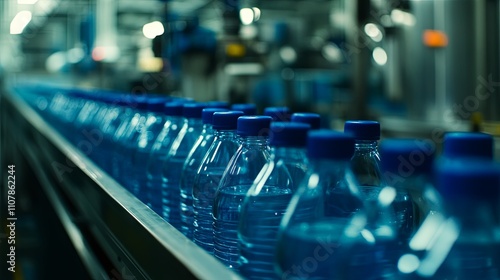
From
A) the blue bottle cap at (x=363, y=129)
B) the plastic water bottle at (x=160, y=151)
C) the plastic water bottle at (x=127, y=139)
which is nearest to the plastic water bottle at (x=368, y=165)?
the blue bottle cap at (x=363, y=129)

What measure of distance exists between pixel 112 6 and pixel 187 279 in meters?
9.20

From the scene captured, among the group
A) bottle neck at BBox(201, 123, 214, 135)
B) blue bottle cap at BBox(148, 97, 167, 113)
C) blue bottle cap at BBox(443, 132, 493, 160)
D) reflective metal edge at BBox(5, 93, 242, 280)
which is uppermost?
blue bottle cap at BBox(148, 97, 167, 113)

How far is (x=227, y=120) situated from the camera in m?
1.05

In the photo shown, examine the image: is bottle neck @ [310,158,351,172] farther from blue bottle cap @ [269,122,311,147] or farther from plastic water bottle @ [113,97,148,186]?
plastic water bottle @ [113,97,148,186]

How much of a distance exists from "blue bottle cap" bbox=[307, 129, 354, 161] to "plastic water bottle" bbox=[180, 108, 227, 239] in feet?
1.75

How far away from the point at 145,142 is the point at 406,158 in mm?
1162

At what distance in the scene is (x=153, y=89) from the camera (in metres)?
5.67

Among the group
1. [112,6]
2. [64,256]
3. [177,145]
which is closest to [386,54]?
[64,256]

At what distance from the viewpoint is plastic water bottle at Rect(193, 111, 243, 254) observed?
106 cm

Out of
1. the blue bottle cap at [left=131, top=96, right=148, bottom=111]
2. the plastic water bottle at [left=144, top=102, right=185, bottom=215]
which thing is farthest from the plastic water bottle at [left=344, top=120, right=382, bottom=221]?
the blue bottle cap at [left=131, top=96, right=148, bottom=111]

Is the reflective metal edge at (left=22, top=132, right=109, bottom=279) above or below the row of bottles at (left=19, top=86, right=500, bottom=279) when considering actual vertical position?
below

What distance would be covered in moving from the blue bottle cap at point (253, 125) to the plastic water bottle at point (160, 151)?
21.5 inches

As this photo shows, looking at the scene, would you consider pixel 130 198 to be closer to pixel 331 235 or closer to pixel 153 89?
pixel 331 235

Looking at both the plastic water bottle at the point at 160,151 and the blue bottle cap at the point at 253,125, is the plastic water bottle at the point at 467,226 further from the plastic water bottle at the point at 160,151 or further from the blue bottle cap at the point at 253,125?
the plastic water bottle at the point at 160,151
